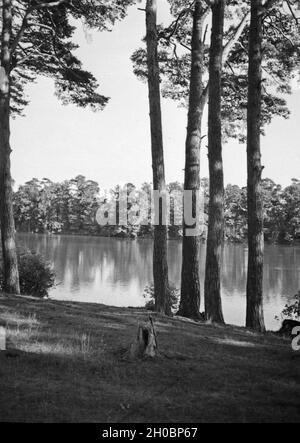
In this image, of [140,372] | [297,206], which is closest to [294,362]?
[140,372]

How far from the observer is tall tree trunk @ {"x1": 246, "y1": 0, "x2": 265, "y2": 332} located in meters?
10.2

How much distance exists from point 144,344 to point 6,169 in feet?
24.8

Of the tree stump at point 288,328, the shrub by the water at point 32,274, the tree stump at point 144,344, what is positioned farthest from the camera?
the shrub by the water at point 32,274

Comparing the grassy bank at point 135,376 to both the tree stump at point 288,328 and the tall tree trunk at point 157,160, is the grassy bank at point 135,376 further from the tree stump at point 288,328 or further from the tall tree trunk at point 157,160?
the tall tree trunk at point 157,160

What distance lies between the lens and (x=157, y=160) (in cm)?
1030

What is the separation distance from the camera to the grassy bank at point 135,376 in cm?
408

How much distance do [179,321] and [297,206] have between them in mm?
67148

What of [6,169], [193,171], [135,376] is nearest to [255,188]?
[193,171]

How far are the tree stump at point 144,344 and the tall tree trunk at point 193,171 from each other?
14.8ft

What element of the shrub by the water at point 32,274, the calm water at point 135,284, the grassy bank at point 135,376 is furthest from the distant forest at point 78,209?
the grassy bank at point 135,376

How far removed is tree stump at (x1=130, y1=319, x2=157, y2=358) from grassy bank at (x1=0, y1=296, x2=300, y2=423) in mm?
141

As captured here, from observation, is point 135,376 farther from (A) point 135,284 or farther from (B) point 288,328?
(A) point 135,284

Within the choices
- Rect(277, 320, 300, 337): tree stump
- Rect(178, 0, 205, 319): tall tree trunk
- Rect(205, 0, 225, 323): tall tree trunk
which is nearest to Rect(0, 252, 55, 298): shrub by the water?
Rect(178, 0, 205, 319): tall tree trunk

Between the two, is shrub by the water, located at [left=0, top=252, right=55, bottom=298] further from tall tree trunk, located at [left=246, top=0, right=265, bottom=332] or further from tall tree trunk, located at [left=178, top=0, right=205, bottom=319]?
tall tree trunk, located at [left=246, top=0, right=265, bottom=332]
